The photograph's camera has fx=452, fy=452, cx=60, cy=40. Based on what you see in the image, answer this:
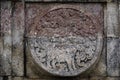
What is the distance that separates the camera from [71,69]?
7.85 meters

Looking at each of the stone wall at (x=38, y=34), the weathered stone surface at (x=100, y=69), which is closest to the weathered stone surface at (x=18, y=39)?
the stone wall at (x=38, y=34)

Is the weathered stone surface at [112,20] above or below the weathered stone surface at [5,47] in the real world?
above

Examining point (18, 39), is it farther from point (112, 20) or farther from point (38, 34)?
point (112, 20)

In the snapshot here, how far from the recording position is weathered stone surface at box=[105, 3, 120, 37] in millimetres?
8000

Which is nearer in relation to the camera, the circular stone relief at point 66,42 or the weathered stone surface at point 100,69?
the circular stone relief at point 66,42

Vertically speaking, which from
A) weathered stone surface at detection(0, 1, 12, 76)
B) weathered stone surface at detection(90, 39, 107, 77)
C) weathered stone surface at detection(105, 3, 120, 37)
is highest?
weathered stone surface at detection(105, 3, 120, 37)

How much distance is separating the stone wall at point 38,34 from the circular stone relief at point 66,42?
3 cm

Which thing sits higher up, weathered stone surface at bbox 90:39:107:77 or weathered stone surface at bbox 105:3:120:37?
weathered stone surface at bbox 105:3:120:37

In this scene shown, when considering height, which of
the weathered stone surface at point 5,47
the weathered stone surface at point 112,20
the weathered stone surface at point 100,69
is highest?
the weathered stone surface at point 112,20

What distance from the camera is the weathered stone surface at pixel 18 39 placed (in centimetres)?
796

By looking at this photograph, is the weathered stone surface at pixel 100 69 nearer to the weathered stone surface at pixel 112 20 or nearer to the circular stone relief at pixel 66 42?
the circular stone relief at pixel 66 42

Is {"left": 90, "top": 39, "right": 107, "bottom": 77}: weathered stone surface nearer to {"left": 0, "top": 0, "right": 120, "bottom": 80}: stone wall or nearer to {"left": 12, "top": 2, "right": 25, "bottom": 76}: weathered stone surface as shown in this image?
{"left": 0, "top": 0, "right": 120, "bottom": 80}: stone wall

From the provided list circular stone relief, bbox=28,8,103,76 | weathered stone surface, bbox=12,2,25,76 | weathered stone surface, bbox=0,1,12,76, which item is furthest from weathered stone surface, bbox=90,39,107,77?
weathered stone surface, bbox=0,1,12,76

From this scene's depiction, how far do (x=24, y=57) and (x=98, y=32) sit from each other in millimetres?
1382
